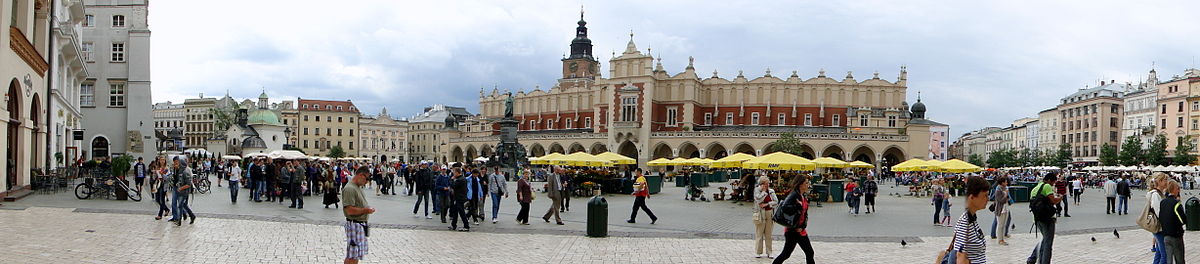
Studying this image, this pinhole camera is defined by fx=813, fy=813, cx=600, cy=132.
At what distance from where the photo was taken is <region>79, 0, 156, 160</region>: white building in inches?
1446

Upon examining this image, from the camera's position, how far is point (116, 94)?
122 feet

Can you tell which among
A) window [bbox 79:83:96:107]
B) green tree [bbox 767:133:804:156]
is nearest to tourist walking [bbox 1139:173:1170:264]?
window [bbox 79:83:96:107]

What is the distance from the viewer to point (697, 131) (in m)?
66.2

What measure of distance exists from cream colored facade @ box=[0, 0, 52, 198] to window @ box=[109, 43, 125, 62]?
55.0ft

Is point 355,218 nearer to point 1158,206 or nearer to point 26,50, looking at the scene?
point 1158,206

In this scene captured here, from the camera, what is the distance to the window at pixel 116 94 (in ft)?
122

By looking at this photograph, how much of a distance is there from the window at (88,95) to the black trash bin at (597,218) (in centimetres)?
3285

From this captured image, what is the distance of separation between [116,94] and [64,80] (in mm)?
11680

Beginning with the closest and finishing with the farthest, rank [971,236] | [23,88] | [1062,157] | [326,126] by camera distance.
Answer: [971,236]
[23,88]
[1062,157]
[326,126]

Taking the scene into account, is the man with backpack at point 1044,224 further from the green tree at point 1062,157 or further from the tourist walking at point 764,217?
the green tree at point 1062,157

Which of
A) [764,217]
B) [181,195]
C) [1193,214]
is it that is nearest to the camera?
[764,217]

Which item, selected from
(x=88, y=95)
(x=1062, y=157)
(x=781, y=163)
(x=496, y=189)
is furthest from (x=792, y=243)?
(x=1062, y=157)

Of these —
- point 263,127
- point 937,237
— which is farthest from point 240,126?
point 937,237

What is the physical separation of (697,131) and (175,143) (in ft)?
142
